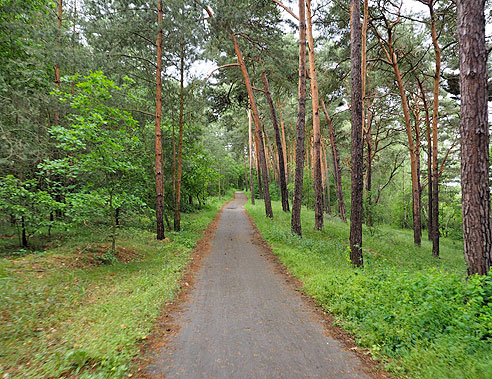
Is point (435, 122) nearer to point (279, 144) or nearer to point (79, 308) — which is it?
point (279, 144)

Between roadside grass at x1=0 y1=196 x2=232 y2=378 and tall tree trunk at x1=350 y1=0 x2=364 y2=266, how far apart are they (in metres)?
4.92

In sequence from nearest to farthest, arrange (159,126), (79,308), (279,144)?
(79,308), (159,126), (279,144)

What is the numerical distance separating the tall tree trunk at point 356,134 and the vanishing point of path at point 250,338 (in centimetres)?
241

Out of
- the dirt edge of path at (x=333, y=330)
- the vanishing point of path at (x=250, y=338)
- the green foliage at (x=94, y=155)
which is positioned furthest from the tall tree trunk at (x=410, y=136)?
the green foliage at (x=94, y=155)

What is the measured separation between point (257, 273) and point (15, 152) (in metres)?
6.99

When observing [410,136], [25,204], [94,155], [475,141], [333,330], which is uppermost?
[410,136]

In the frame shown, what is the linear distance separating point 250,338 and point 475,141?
4664 mm

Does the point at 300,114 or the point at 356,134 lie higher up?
the point at 300,114

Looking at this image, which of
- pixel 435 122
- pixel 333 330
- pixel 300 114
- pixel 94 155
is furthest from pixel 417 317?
pixel 435 122

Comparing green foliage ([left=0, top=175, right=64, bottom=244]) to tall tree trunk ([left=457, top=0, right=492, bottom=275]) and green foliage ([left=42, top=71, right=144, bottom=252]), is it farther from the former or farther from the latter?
tall tree trunk ([left=457, top=0, right=492, bottom=275])

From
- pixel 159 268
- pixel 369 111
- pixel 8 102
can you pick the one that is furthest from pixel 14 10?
pixel 369 111

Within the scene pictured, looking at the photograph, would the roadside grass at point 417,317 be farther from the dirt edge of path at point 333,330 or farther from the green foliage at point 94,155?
the green foliage at point 94,155

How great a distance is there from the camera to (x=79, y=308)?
4500mm

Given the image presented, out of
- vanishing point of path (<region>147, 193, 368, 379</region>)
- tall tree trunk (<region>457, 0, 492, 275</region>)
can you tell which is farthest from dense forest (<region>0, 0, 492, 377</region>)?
vanishing point of path (<region>147, 193, 368, 379</region>)
